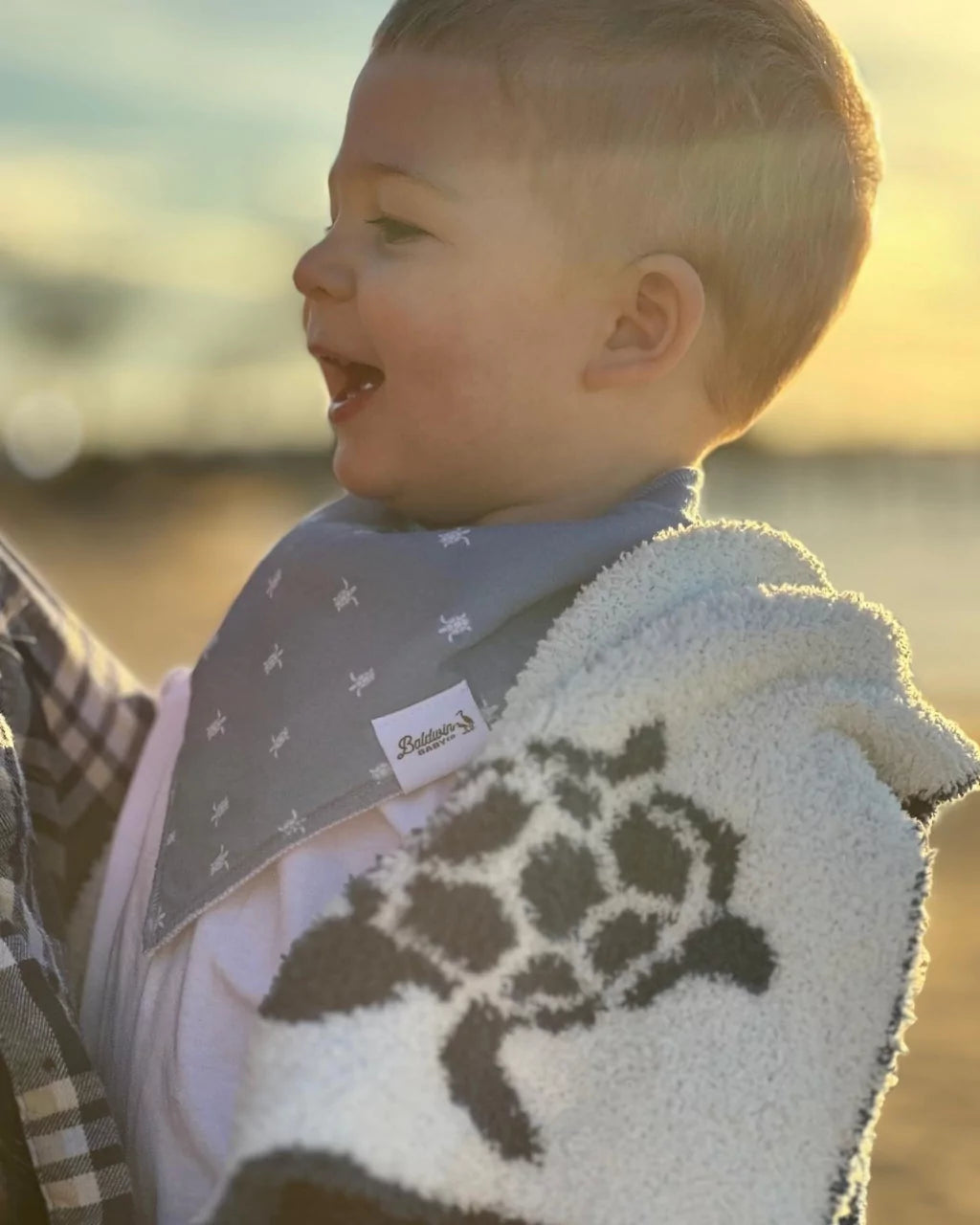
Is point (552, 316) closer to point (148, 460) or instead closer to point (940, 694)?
point (940, 694)

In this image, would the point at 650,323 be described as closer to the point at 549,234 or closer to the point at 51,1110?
the point at 549,234

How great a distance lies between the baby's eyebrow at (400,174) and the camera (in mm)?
1478

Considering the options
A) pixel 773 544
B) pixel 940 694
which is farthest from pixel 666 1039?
pixel 940 694

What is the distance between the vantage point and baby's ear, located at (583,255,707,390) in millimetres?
1523

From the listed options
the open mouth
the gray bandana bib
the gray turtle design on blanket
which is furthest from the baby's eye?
the gray turtle design on blanket

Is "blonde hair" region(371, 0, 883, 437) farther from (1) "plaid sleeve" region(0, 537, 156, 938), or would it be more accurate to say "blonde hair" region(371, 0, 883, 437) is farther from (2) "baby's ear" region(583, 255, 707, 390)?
(1) "plaid sleeve" region(0, 537, 156, 938)

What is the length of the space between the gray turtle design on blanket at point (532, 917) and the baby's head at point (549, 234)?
1.42 feet

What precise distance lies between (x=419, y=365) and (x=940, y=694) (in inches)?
227

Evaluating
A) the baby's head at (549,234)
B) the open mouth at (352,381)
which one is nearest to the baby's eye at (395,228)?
the baby's head at (549,234)

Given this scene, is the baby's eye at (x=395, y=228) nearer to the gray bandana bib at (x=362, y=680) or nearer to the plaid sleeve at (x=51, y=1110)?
Result: the gray bandana bib at (x=362, y=680)

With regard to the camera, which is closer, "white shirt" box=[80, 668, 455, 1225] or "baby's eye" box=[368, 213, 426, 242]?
"white shirt" box=[80, 668, 455, 1225]

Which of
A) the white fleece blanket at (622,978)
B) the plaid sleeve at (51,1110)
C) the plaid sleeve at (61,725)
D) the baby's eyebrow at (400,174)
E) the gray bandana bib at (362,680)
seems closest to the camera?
the white fleece blanket at (622,978)

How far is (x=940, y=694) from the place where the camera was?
6848mm

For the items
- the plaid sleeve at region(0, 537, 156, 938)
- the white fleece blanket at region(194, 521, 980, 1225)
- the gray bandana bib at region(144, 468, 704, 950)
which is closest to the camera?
the white fleece blanket at region(194, 521, 980, 1225)
